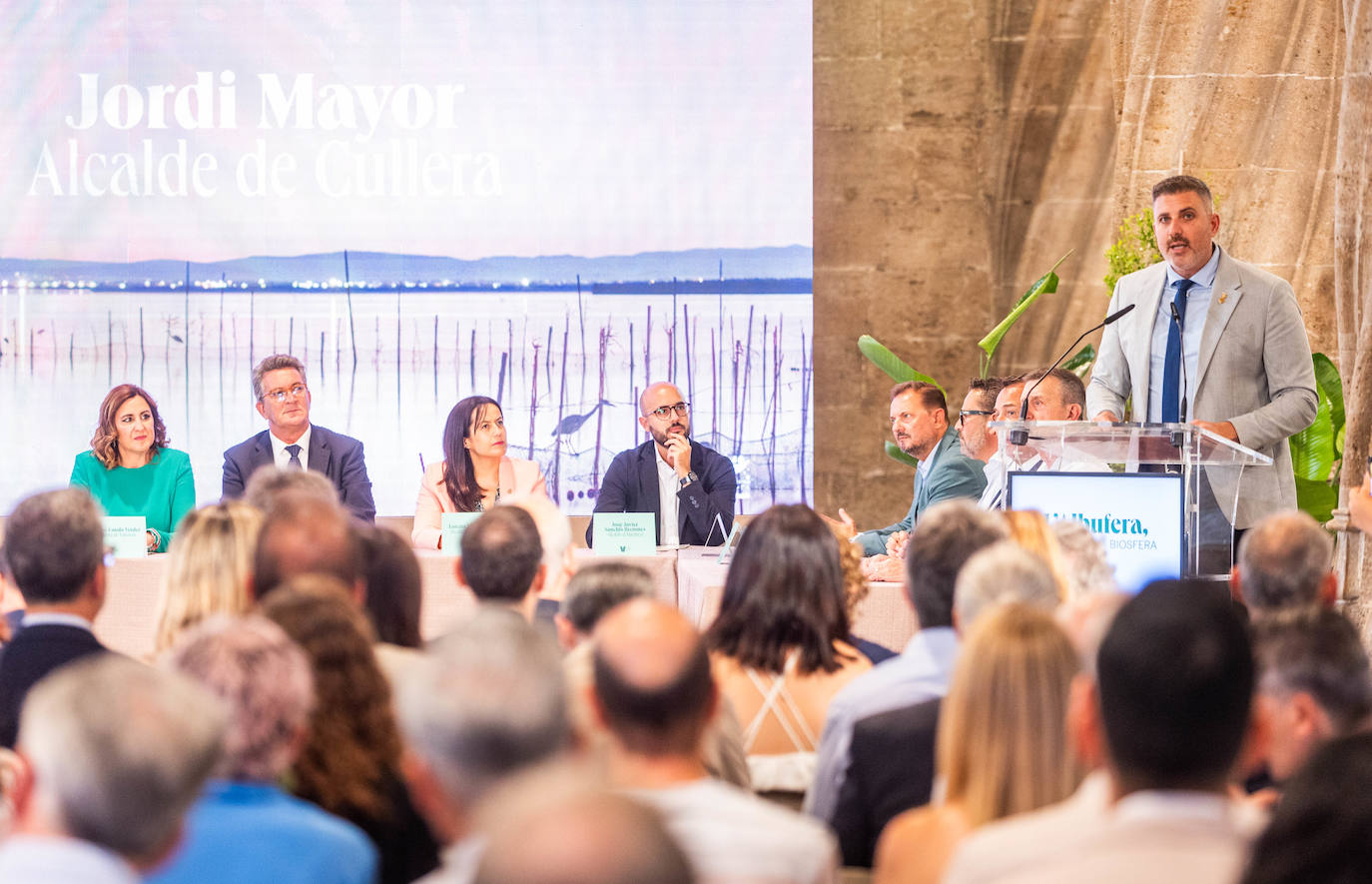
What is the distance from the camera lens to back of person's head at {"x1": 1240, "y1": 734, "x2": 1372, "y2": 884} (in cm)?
107

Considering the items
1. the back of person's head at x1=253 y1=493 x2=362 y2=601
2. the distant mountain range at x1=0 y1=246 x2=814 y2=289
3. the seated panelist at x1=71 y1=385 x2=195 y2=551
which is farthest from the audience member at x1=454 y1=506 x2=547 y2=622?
the distant mountain range at x1=0 y1=246 x2=814 y2=289

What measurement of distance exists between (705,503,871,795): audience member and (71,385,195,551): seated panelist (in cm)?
287

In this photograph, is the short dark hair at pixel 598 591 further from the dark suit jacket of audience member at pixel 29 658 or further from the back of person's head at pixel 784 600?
the dark suit jacket of audience member at pixel 29 658

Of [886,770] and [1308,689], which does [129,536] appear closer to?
[886,770]

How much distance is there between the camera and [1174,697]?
131 centimetres

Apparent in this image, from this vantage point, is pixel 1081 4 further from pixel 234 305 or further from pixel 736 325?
pixel 234 305

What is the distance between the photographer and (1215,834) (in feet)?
4.16

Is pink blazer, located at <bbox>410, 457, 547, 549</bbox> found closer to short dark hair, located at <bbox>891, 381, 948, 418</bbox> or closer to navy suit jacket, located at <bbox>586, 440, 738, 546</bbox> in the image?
navy suit jacket, located at <bbox>586, 440, 738, 546</bbox>

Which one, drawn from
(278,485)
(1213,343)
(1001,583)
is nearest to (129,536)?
(278,485)

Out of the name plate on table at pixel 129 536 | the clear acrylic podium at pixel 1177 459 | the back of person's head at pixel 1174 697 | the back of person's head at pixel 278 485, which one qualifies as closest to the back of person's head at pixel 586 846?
the back of person's head at pixel 1174 697

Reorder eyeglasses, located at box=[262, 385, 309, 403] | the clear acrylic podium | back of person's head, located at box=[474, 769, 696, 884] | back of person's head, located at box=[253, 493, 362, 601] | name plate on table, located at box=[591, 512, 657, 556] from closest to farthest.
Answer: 1. back of person's head, located at box=[474, 769, 696, 884]
2. back of person's head, located at box=[253, 493, 362, 601]
3. the clear acrylic podium
4. name plate on table, located at box=[591, 512, 657, 556]
5. eyeglasses, located at box=[262, 385, 309, 403]

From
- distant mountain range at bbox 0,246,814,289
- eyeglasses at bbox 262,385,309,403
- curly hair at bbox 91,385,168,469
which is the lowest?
curly hair at bbox 91,385,168,469

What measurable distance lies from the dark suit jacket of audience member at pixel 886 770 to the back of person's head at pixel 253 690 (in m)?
0.81

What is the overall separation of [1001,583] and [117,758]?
1243mm
